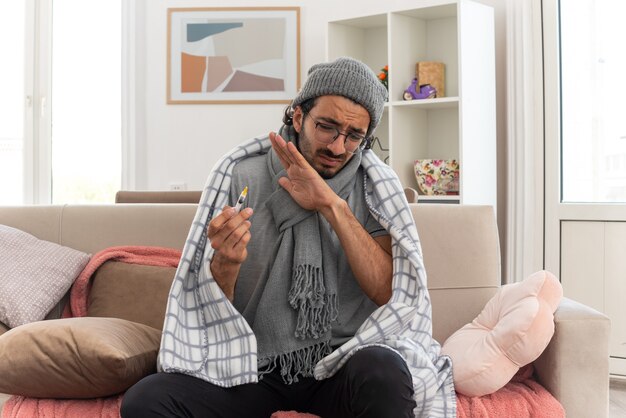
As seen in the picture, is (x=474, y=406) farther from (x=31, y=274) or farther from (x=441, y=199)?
(x=441, y=199)

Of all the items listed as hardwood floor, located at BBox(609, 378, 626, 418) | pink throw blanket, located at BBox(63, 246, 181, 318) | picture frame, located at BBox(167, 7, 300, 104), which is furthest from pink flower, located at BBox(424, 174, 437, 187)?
pink throw blanket, located at BBox(63, 246, 181, 318)

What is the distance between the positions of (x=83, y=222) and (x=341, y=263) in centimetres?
99

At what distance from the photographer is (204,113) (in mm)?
4664

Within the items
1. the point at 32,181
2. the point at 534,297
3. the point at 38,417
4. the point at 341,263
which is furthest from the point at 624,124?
the point at 32,181

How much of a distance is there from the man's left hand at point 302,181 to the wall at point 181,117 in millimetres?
2808

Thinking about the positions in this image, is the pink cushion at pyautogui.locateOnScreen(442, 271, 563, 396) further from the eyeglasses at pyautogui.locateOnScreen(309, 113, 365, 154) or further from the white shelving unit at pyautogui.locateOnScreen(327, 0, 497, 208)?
the white shelving unit at pyautogui.locateOnScreen(327, 0, 497, 208)

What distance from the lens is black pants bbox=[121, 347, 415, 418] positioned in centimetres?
155

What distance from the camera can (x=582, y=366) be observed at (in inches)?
74.5

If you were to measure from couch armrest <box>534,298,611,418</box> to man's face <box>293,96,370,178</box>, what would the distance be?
0.69 metres

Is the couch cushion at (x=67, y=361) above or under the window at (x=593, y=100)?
under

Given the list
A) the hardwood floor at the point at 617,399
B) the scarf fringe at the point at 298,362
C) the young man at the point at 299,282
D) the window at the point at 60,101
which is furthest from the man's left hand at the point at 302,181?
the window at the point at 60,101

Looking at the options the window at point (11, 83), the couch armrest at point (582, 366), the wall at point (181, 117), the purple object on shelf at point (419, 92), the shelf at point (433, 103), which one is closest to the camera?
the couch armrest at point (582, 366)

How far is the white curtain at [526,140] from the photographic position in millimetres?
3896

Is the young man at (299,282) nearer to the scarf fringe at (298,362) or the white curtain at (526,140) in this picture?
the scarf fringe at (298,362)
